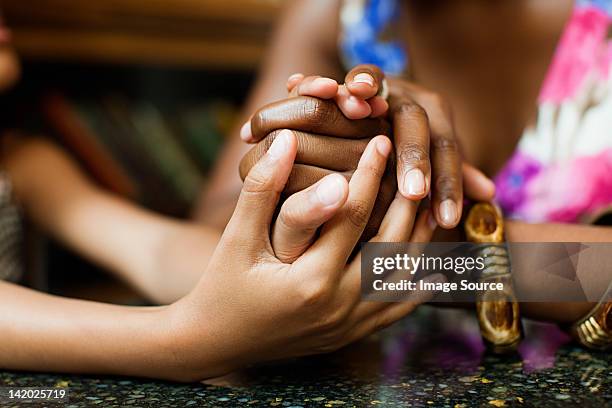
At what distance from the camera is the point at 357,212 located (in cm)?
51

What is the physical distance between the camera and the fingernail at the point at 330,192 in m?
0.48

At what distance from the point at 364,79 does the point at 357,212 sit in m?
0.11

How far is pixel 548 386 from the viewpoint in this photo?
1.66 ft

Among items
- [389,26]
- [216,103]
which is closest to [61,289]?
[216,103]

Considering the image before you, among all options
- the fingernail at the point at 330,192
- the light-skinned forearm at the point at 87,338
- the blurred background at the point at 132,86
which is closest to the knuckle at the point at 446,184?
the fingernail at the point at 330,192

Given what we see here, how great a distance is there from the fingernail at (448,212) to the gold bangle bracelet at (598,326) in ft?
0.47

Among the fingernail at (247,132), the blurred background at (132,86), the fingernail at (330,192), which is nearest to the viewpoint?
the fingernail at (330,192)

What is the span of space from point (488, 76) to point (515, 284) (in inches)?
17.0

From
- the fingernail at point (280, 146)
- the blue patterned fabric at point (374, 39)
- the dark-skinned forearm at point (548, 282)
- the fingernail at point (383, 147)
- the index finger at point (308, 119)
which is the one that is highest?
the blue patterned fabric at point (374, 39)

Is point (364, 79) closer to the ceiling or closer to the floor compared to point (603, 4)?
closer to the floor

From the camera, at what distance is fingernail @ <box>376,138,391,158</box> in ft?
1.73

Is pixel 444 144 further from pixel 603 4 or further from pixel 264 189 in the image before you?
pixel 603 4

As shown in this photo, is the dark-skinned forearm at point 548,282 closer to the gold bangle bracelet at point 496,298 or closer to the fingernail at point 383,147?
the gold bangle bracelet at point 496,298

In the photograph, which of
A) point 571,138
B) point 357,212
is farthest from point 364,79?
point 571,138
